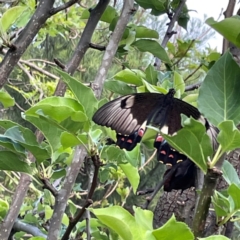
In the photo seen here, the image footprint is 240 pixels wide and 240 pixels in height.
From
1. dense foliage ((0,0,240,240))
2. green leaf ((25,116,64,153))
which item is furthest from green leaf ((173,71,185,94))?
green leaf ((25,116,64,153))

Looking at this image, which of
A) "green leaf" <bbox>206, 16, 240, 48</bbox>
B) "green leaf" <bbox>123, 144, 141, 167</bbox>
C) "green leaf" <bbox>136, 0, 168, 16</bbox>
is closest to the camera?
"green leaf" <bbox>206, 16, 240, 48</bbox>

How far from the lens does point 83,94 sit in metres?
0.59

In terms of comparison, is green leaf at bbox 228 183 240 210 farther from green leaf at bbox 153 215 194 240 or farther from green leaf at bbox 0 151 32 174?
green leaf at bbox 0 151 32 174

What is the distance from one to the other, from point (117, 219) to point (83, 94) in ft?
0.67

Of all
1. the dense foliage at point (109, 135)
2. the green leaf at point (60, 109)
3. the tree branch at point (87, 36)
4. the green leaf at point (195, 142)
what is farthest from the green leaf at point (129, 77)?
the green leaf at point (195, 142)

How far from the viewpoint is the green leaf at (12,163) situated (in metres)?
0.65

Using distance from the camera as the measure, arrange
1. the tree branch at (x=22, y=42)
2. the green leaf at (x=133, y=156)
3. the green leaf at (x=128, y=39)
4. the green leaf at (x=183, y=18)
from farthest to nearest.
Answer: the green leaf at (x=183, y=18)
the green leaf at (x=128, y=39)
the tree branch at (x=22, y=42)
the green leaf at (x=133, y=156)

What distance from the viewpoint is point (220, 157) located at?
0.45 m

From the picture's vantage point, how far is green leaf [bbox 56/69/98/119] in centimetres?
57

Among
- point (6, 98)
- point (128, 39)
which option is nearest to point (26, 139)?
point (6, 98)

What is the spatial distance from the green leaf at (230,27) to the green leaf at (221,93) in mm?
70

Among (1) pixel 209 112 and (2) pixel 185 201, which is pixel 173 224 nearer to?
(1) pixel 209 112

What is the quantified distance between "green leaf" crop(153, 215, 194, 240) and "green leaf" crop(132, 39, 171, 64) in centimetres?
55

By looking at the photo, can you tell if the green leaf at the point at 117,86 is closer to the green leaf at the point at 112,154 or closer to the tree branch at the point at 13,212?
the green leaf at the point at 112,154
